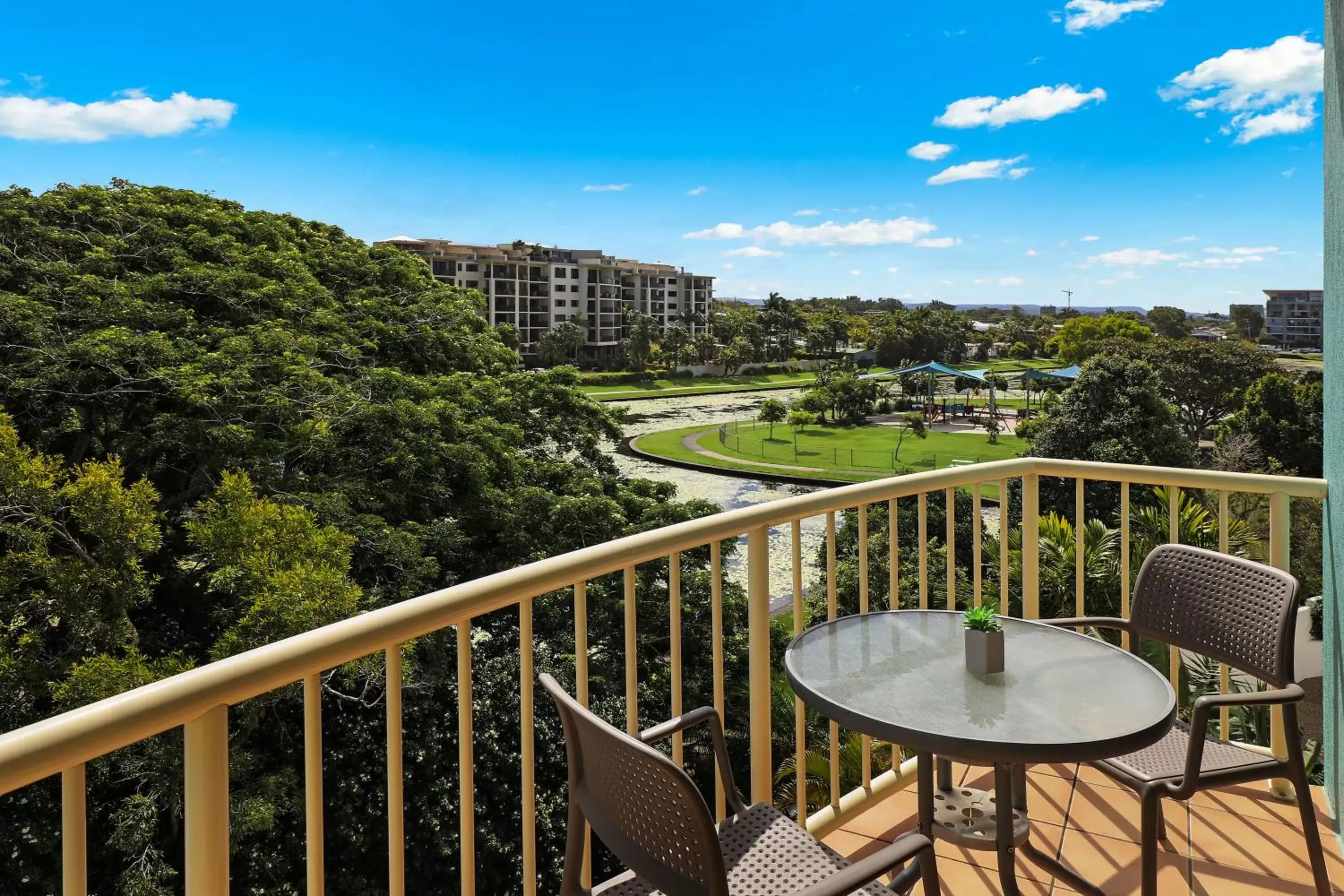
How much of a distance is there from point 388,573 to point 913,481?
10.9 meters

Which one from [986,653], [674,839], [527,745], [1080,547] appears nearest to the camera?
[674,839]

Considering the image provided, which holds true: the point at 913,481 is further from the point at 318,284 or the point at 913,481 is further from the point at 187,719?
the point at 318,284

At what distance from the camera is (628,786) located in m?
1.16

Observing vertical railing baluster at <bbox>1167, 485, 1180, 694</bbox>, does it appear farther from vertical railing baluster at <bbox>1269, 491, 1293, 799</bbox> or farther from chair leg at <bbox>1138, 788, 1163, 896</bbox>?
chair leg at <bbox>1138, 788, 1163, 896</bbox>

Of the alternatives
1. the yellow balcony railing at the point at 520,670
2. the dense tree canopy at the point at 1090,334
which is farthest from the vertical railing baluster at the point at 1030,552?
the dense tree canopy at the point at 1090,334

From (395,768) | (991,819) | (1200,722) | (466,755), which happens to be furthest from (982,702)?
(395,768)

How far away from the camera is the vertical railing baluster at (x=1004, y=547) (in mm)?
2869

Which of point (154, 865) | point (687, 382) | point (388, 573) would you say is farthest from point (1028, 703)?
point (687, 382)

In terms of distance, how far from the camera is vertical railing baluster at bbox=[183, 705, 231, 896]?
3.31 feet

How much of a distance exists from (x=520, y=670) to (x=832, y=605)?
86 cm

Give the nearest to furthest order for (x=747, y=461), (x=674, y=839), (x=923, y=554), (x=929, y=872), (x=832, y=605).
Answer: (x=674, y=839)
(x=929, y=872)
(x=832, y=605)
(x=923, y=554)
(x=747, y=461)

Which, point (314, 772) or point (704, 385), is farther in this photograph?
point (704, 385)

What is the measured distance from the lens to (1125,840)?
229 centimetres

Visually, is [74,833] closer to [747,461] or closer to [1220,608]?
[1220,608]
